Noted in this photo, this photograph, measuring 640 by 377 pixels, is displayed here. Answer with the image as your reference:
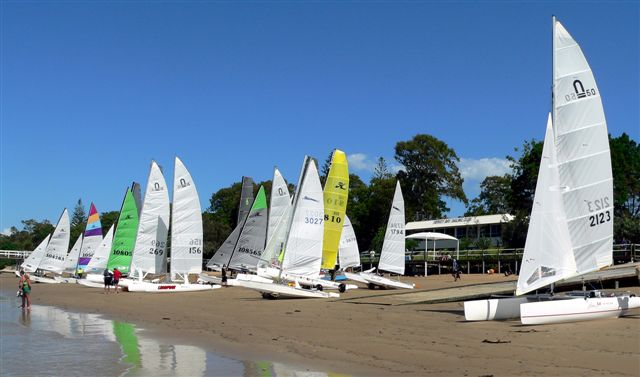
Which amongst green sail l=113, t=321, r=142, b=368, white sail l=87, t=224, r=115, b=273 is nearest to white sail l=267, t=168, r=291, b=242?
white sail l=87, t=224, r=115, b=273

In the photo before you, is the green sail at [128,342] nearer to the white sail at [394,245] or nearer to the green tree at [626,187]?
the white sail at [394,245]

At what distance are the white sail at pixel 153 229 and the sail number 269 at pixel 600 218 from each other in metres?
22.7

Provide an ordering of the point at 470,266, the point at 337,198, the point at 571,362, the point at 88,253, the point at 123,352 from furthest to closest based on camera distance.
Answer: the point at 470,266, the point at 88,253, the point at 337,198, the point at 123,352, the point at 571,362

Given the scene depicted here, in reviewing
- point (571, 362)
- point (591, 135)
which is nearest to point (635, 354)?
point (571, 362)

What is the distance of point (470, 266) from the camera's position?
152 feet

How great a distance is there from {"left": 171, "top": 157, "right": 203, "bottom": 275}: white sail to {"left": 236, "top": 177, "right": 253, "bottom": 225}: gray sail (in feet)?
26.7

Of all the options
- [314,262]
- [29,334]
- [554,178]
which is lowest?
[29,334]

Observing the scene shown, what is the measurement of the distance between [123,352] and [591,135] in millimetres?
12287

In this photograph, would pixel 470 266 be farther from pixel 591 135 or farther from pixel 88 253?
pixel 591 135

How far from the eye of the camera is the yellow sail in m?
29.8

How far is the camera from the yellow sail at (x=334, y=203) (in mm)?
29781

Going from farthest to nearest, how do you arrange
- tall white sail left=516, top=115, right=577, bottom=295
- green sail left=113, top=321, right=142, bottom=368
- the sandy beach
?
tall white sail left=516, top=115, right=577, bottom=295 < green sail left=113, top=321, right=142, bottom=368 < the sandy beach

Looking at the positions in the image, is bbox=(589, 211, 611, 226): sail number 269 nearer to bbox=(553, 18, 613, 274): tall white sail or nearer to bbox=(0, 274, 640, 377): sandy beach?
bbox=(553, 18, 613, 274): tall white sail

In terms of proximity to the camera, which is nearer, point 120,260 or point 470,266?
point 120,260
